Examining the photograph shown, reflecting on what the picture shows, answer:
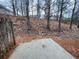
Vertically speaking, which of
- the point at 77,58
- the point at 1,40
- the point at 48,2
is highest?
the point at 48,2

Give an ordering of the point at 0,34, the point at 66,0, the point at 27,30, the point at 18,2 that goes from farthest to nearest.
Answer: the point at 18,2, the point at 66,0, the point at 27,30, the point at 0,34

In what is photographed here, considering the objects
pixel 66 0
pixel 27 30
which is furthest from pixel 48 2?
pixel 27 30

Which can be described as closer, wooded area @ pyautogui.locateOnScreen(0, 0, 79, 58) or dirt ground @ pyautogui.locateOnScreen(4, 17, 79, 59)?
wooded area @ pyautogui.locateOnScreen(0, 0, 79, 58)

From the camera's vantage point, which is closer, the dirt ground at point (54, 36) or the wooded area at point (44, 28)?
the wooded area at point (44, 28)

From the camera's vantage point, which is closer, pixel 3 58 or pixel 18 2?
pixel 3 58

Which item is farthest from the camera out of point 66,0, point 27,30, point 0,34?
point 66,0

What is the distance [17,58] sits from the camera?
8.14 meters

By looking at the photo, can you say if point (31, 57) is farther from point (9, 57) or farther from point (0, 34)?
point (0, 34)

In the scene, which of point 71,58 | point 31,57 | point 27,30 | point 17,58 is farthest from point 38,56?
point 27,30

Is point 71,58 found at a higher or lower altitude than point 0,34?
lower

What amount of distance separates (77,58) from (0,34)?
485cm

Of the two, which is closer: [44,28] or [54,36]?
[54,36]

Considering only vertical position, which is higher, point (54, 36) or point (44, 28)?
point (44, 28)

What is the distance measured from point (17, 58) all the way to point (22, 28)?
38.1ft
